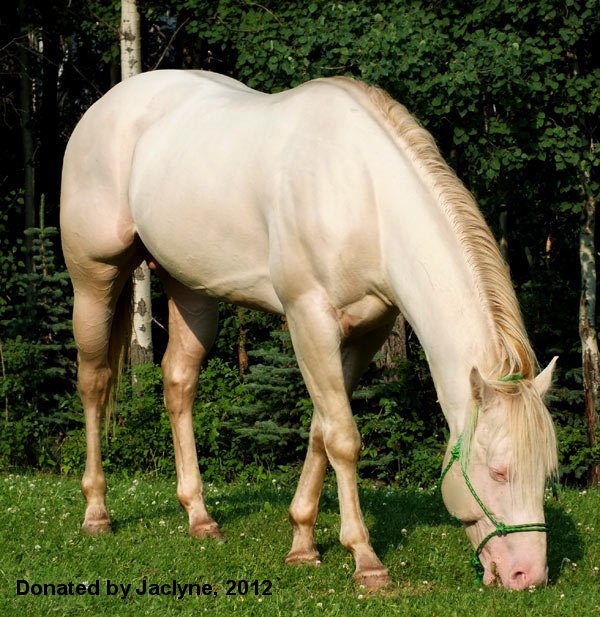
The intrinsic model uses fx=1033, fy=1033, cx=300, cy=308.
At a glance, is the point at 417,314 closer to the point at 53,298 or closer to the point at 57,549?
the point at 57,549

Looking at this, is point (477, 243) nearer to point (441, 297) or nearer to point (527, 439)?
point (441, 297)

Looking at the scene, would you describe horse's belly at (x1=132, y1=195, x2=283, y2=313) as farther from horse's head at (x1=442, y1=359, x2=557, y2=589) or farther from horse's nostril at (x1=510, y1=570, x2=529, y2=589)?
horse's nostril at (x1=510, y1=570, x2=529, y2=589)

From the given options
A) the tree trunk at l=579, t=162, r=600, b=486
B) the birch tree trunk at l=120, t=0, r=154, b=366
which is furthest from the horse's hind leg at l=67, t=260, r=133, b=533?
the tree trunk at l=579, t=162, r=600, b=486

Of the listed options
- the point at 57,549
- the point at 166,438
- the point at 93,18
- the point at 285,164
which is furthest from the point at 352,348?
the point at 93,18

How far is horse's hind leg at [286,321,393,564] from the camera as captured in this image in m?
5.53

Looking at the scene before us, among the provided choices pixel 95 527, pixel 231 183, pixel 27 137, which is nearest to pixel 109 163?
pixel 231 183

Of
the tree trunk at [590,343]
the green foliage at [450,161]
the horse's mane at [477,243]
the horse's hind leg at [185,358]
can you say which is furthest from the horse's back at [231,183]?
the tree trunk at [590,343]

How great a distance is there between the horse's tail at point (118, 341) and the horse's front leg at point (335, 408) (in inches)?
81.6

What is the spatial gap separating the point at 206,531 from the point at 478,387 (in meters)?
2.47

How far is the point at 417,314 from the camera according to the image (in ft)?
15.5

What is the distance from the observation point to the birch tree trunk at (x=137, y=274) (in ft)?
38.7

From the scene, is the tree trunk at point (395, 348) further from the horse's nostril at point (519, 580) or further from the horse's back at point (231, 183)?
the horse's nostril at point (519, 580)

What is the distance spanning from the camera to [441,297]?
461 centimetres

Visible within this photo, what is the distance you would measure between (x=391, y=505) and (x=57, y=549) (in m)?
2.48
